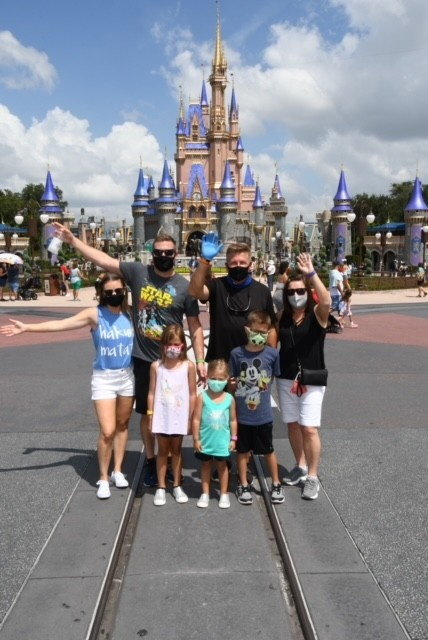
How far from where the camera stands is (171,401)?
391cm

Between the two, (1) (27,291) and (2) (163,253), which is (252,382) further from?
(1) (27,291)

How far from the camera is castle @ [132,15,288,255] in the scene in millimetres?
70500

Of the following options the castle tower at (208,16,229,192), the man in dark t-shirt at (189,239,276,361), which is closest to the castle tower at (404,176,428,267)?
the castle tower at (208,16,229,192)

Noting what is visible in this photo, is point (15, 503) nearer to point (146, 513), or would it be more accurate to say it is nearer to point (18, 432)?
point (146, 513)

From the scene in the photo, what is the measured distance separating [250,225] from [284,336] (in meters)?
72.8

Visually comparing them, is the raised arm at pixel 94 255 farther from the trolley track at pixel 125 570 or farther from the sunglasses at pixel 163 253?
the trolley track at pixel 125 570

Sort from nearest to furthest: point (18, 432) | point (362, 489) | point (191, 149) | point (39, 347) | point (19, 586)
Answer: point (19, 586), point (362, 489), point (18, 432), point (39, 347), point (191, 149)

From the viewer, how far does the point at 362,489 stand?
4133 mm

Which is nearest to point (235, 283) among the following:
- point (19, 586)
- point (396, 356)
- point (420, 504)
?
point (420, 504)

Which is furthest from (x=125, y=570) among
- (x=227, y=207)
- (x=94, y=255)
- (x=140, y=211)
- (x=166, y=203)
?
(x=140, y=211)

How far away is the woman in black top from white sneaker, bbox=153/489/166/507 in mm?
984

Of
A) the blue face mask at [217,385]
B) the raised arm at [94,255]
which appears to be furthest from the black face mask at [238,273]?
the raised arm at [94,255]

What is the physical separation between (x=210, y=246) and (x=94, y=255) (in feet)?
3.21

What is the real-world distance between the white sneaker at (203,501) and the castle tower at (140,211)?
6867cm
